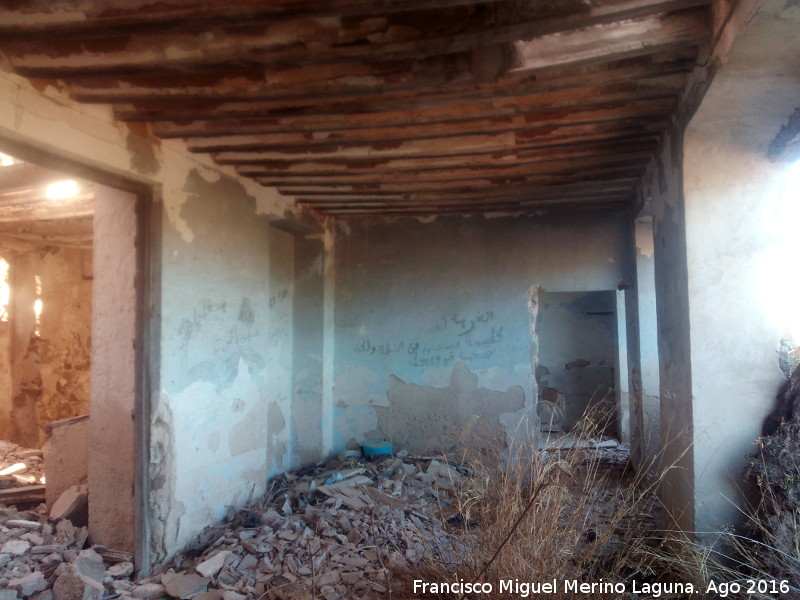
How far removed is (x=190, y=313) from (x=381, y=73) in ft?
7.12

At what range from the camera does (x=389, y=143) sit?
364 centimetres

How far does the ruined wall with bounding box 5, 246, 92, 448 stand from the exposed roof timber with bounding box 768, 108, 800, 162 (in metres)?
7.49

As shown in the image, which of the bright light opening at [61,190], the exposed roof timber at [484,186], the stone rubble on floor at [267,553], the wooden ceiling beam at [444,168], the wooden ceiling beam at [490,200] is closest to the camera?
the stone rubble on floor at [267,553]

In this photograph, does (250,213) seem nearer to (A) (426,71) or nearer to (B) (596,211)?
(A) (426,71)

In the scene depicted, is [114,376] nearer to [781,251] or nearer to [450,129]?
[450,129]

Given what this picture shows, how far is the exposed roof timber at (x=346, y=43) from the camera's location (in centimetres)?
225

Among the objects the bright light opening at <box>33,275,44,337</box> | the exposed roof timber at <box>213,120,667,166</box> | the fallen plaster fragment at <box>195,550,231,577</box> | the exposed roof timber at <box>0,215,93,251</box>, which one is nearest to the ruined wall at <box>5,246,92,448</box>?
the bright light opening at <box>33,275,44,337</box>

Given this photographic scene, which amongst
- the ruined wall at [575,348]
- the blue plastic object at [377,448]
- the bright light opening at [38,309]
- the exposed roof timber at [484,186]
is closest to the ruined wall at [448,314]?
the blue plastic object at [377,448]

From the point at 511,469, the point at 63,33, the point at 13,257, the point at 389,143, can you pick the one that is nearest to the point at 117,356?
the point at 63,33

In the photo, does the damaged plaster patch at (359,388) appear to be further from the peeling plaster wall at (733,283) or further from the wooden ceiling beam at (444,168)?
the peeling plaster wall at (733,283)

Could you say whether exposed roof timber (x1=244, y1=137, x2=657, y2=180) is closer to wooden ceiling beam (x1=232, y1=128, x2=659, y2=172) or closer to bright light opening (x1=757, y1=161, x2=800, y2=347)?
wooden ceiling beam (x1=232, y1=128, x2=659, y2=172)

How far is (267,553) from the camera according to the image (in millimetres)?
3477

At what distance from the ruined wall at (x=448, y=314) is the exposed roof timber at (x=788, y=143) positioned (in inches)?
102

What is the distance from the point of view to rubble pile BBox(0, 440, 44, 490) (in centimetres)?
455
